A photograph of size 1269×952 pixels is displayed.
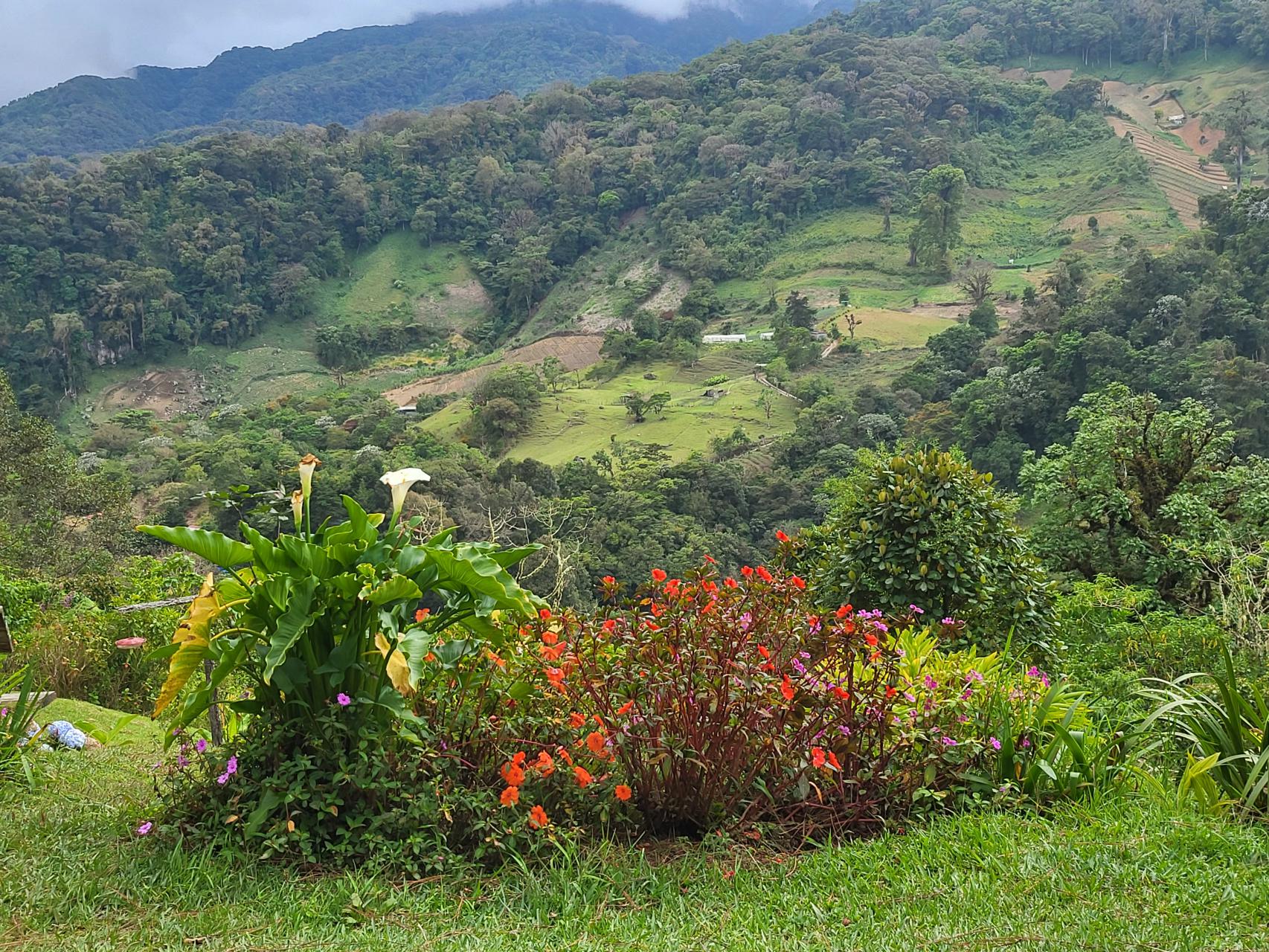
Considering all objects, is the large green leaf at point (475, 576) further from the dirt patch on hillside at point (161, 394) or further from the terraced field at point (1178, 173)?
the terraced field at point (1178, 173)

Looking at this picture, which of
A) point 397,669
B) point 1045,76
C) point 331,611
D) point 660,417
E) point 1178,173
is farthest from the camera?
point 1045,76

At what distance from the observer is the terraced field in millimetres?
50938

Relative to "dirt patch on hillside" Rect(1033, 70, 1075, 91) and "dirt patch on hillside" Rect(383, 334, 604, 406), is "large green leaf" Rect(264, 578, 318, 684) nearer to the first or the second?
"dirt patch on hillside" Rect(383, 334, 604, 406)

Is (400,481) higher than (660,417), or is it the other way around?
(400,481)

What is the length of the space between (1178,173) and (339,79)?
11505 cm

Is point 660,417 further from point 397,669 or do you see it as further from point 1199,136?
point 1199,136

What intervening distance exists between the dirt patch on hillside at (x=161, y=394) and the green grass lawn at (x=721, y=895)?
48796 mm

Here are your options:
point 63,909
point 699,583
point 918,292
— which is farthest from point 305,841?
point 918,292

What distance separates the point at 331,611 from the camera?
245 cm

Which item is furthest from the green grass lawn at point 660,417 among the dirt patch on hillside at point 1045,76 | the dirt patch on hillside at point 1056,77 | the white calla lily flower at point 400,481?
the dirt patch on hillside at point 1045,76

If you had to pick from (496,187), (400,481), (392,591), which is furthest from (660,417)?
(496,187)

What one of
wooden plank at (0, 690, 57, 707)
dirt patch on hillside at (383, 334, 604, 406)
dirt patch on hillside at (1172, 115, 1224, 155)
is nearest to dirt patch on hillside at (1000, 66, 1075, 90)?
dirt patch on hillside at (1172, 115, 1224, 155)

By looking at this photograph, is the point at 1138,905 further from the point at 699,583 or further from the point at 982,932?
the point at 699,583

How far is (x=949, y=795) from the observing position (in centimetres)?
274
